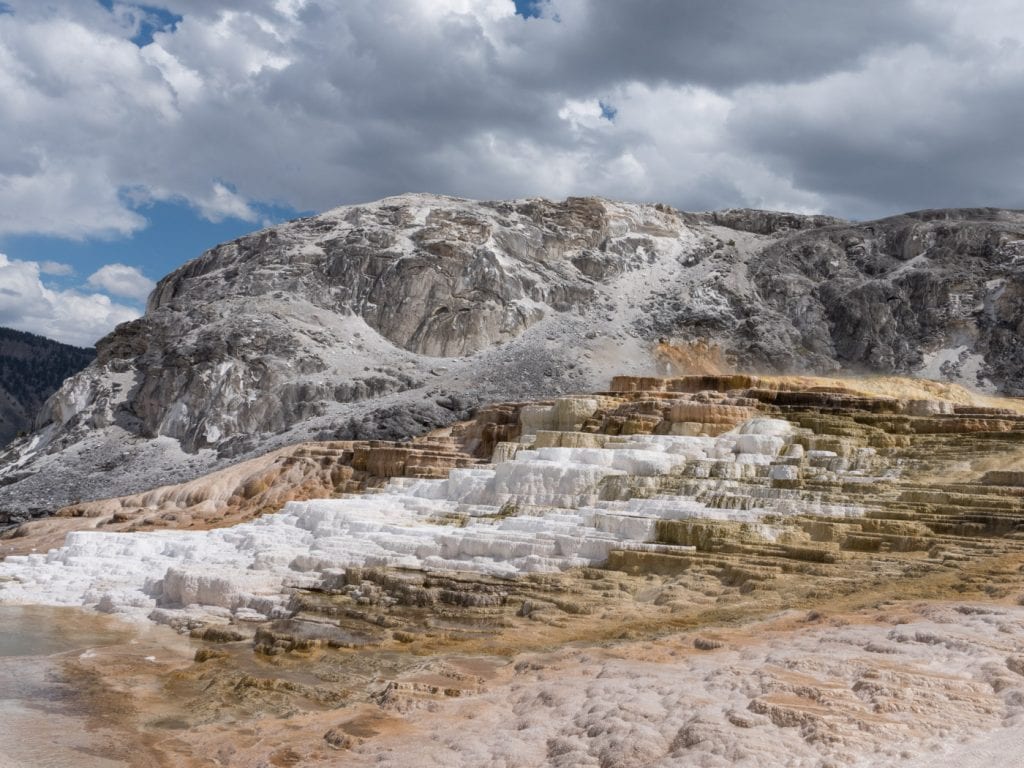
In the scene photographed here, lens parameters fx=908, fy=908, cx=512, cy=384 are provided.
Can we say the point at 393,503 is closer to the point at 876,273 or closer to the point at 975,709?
the point at 975,709

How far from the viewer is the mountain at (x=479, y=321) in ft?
161

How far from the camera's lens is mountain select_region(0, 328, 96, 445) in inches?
3915

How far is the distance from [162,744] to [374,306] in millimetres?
51459

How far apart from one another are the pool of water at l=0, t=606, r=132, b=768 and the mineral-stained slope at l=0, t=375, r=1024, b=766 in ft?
2.27

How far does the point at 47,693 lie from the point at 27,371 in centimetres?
11218

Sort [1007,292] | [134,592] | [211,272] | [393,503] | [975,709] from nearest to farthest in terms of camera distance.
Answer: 1. [975,709]
2. [134,592]
3. [393,503]
4. [1007,292]
5. [211,272]

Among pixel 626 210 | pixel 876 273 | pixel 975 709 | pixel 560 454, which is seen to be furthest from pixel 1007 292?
pixel 975 709

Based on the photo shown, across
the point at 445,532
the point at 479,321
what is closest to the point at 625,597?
the point at 445,532

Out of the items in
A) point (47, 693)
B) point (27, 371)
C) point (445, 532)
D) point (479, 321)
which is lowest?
point (47, 693)

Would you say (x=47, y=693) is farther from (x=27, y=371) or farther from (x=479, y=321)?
(x=27, y=371)

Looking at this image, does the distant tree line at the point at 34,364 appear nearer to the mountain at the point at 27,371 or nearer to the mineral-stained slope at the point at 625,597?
the mountain at the point at 27,371

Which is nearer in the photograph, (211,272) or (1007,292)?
(1007,292)

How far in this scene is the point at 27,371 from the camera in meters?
110

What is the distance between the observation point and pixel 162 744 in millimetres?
9609
